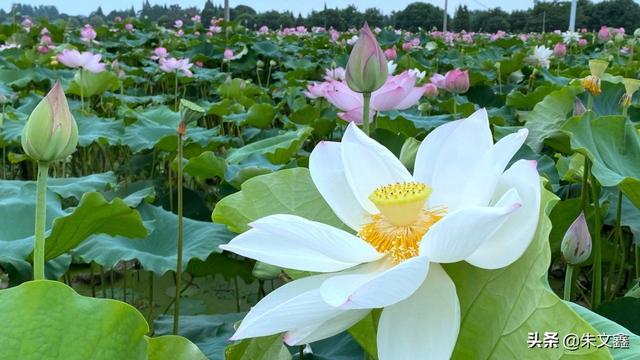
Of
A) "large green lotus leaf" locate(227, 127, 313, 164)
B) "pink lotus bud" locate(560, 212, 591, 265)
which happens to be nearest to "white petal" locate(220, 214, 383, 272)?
"pink lotus bud" locate(560, 212, 591, 265)

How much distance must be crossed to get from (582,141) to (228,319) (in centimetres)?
58

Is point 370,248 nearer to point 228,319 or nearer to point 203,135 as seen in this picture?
point 228,319

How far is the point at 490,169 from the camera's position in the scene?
52 centimetres

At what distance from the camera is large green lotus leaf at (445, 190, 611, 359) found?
0.45 metres

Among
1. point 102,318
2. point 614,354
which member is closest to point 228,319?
point 102,318

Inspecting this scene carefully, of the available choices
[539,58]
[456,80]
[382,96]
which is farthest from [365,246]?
[539,58]

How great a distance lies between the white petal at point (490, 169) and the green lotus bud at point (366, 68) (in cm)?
→ 36

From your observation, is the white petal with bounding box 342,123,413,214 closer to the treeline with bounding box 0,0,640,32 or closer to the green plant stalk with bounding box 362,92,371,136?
the green plant stalk with bounding box 362,92,371,136

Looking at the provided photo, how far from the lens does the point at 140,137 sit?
2.00 meters

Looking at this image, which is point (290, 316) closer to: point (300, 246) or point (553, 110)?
point (300, 246)

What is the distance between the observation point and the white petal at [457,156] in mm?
549

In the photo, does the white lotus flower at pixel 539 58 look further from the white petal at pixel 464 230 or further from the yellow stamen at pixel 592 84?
the white petal at pixel 464 230

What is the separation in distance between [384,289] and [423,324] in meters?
0.05

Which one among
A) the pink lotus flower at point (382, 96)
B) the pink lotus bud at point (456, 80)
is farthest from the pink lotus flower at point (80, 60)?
the pink lotus flower at point (382, 96)
